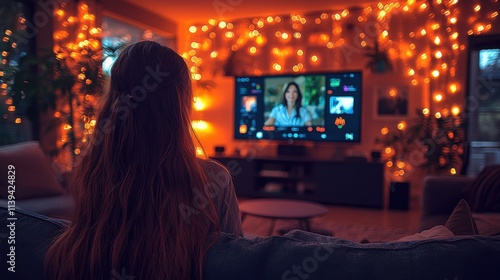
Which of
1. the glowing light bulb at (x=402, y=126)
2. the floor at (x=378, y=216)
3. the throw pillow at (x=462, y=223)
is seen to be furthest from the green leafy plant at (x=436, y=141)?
the throw pillow at (x=462, y=223)

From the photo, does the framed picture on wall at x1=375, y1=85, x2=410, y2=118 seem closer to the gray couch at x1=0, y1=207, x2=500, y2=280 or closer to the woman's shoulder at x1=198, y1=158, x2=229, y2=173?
the woman's shoulder at x1=198, y1=158, x2=229, y2=173

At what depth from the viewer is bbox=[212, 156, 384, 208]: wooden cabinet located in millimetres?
4371

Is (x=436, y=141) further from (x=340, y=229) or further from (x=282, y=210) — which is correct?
(x=282, y=210)

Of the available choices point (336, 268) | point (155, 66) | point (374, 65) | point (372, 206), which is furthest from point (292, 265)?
point (374, 65)

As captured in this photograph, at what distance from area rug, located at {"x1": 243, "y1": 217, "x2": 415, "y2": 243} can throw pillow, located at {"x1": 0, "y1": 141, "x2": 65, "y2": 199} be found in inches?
64.1

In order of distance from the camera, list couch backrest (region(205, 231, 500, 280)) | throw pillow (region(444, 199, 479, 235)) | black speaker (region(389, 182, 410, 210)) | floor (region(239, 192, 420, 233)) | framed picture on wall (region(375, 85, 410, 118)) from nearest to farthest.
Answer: couch backrest (region(205, 231, 500, 280)), throw pillow (region(444, 199, 479, 235)), floor (region(239, 192, 420, 233)), black speaker (region(389, 182, 410, 210)), framed picture on wall (region(375, 85, 410, 118))

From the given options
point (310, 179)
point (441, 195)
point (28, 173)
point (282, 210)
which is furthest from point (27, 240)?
point (310, 179)

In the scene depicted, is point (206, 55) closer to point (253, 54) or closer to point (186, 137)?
point (253, 54)

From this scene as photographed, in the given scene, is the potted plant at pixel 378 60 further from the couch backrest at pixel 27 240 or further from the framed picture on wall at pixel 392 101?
the couch backrest at pixel 27 240

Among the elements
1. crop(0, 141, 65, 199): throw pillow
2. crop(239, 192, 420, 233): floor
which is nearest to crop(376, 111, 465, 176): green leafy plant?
crop(239, 192, 420, 233): floor

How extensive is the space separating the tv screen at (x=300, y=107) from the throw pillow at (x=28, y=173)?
107 inches

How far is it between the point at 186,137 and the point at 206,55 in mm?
5111

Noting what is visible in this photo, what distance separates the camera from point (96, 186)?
84 cm

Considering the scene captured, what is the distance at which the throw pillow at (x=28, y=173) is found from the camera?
2523 millimetres
